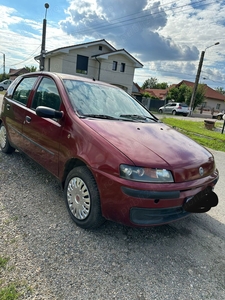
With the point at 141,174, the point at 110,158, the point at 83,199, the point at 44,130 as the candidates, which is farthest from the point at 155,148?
the point at 44,130

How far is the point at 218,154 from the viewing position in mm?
7055

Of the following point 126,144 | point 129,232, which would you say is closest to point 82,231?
point 129,232

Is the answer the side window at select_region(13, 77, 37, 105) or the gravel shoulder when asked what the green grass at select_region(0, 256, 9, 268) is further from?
the side window at select_region(13, 77, 37, 105)

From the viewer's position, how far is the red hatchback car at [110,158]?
2.19 meters

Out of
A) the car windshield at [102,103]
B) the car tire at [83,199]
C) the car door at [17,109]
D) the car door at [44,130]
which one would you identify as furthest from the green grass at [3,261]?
the car door at [17,109]

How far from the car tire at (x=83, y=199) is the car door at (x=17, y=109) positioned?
62.4 inches

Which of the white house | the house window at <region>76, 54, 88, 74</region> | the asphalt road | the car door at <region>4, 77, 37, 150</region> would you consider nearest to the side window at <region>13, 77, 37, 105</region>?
the car door at <region>4, 77, 37, 150</region>

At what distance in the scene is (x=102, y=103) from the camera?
3.29m

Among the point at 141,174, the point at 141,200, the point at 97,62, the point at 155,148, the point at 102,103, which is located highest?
the point at 97,62

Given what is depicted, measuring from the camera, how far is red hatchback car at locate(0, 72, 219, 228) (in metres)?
2.19

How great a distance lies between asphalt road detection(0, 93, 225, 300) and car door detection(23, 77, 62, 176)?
0.54 meters

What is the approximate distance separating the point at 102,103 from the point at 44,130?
87 cm

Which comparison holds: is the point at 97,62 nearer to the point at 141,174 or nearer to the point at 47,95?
the point at 47,95

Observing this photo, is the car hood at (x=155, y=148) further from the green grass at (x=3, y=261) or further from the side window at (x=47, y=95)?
the green grass at (x=3, y=261)
